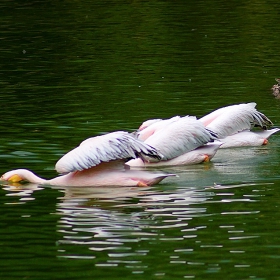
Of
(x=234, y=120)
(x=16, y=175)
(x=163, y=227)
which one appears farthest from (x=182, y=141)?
(x=163, y=227)

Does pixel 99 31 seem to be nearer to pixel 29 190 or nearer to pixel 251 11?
pixel 251 11

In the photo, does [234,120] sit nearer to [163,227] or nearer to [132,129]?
[132,129]

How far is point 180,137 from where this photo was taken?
433 inches

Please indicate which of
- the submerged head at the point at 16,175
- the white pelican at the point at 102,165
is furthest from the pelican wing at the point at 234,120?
the submerged head at the point at 16,175

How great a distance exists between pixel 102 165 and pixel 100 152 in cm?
48

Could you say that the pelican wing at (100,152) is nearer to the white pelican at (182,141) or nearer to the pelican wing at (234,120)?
the white pelican at (182,141)

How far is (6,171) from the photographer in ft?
35.1

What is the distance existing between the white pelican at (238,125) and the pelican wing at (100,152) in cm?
240

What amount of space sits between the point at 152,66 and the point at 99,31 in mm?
6348

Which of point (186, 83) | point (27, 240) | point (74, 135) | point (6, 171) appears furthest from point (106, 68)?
point (27, 240)

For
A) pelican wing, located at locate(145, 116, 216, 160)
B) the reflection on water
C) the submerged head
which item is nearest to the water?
the reflection on water

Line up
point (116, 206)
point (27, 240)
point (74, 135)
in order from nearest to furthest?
point (27, 240) → point (116, 206) → point (74, 135)

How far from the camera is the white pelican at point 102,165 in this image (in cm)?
942

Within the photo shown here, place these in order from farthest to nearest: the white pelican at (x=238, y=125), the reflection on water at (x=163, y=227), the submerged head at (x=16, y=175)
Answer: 1. the white pelican at (x=238, y=125)
2. the submerged head at (x=16, y=175)
3. the reflection on water at (x=163, y=227)
